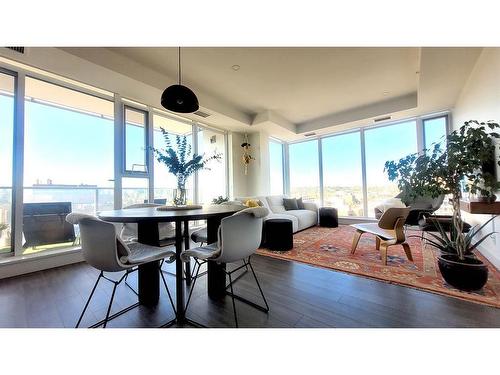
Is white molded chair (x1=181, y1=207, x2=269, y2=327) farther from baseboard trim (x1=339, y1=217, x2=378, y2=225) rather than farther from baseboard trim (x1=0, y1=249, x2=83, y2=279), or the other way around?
baseboard trim (x1=339, y1=217, x2=378, y2=225)

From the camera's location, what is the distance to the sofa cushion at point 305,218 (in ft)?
14.6

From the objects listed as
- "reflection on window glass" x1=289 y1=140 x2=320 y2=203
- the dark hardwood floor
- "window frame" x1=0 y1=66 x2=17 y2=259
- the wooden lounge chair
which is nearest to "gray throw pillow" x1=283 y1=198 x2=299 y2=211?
"reflection on window glass" x1=289 y1=140 x2=320 y2=203

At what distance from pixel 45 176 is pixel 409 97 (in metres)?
6.52

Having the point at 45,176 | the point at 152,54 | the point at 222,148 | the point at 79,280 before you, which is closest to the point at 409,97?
the point at 222,148

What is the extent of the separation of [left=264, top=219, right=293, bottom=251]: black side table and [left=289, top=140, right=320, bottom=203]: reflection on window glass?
3057mm

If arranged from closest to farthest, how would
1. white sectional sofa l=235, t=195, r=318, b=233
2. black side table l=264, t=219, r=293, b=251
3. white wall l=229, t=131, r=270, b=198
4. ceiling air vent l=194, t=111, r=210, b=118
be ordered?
black side table l=264, t=219, r=293, b=251
ceiling air vent l=194, t=111, r=210, b=118
white sectional sofa l=235, t=195, r=318, b=233
white wall l=229, t=131, r=270, b=198

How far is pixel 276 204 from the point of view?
16.3ft

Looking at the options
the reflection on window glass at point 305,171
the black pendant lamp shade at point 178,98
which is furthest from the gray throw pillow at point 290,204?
the black pendant lamp shade at point 178,98

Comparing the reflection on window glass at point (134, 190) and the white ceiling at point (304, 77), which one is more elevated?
the white ceiling at point (304, 77)

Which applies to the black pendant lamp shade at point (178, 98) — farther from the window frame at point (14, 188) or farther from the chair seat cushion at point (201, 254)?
the window frame at point (14, 188)

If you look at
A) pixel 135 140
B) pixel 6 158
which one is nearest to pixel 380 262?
pixel 135 140

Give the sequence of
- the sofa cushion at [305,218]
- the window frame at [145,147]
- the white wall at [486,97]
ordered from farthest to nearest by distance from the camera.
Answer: the sofa cushion at [305,218], the window frame at [145,147], the white wall at [486,97]

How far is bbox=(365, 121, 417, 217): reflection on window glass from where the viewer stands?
189 inches

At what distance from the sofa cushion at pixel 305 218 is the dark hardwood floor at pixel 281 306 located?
7.28 feet
